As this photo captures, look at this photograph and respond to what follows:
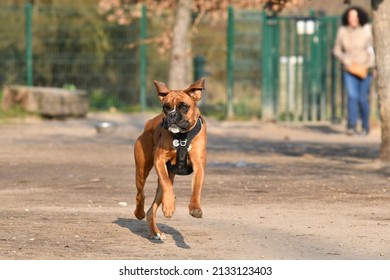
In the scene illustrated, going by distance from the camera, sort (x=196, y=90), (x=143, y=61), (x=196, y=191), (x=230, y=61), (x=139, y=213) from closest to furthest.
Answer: (x=196, y=191)
(x=196, y=90)
(x=139, y=213)
(x=230, y=61)
(x=143, y=61)

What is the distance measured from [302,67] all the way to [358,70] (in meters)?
3.44

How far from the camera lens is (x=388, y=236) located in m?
10.1

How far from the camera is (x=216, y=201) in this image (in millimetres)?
12555

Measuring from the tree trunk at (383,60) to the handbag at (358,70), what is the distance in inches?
212

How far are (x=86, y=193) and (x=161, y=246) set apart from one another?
3656mm

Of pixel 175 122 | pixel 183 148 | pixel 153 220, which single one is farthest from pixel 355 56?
pixel 175 122

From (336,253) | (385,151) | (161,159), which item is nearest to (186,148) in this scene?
(161,159)

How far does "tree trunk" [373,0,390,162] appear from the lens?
15594 millimetres

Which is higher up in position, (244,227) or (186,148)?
(186,148)

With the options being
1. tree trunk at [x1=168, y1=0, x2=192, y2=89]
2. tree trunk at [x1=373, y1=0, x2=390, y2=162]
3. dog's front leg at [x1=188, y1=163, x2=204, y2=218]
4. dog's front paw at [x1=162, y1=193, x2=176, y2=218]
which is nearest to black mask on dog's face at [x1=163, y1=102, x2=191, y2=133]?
dog's front leg at [x1=188, y1=163, x2=204, y2=218]

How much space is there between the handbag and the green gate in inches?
117

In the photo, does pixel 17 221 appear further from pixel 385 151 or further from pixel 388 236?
pixel 385 151

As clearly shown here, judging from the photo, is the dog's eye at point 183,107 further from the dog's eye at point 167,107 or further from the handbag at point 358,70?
the handbag at point 358,70

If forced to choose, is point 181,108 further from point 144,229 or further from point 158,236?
point 144,229
